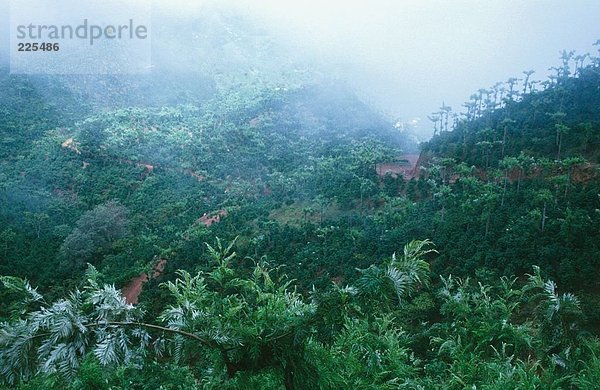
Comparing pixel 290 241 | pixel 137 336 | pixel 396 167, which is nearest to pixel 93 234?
pixel 290 241

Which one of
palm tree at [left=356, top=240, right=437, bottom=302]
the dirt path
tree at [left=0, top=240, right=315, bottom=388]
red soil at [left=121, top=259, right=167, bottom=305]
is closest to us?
tree at [left=0, top=240, right=315, bottom=388]

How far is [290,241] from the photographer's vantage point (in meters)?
25.1

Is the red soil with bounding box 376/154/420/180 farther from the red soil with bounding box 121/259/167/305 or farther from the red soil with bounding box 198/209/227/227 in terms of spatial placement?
the red soil with bounding box 121/259/167/305

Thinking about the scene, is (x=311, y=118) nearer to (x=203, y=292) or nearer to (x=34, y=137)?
(x=34, y=137)

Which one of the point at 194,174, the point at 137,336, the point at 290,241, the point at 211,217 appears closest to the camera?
the point at 137,336

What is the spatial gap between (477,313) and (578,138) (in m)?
22.2

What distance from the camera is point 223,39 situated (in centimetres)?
9181

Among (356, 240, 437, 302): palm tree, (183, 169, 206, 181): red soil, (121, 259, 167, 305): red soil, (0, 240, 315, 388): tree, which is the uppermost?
(356, 240, 437, 302): palm tree

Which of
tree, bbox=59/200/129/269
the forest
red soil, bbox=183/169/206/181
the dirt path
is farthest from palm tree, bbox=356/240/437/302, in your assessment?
red soil, bbox=183/169/206/181

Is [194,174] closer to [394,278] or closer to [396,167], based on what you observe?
[396,167]

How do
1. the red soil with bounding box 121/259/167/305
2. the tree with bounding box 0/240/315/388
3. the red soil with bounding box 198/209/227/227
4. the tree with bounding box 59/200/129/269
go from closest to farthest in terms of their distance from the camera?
the tree with bounding box 0/240/315/388
the red soil with bounding box 121/259/167/305
the tree with bounding box 59/200/129/269
the red soil with bounding box 198/209/227/227

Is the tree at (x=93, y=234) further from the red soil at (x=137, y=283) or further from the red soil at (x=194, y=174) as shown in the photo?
the red soil at (x=194, y=174)

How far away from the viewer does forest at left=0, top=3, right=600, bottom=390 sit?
2889mm

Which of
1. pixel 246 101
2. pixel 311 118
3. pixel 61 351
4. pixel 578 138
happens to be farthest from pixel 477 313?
pixel 246 101
